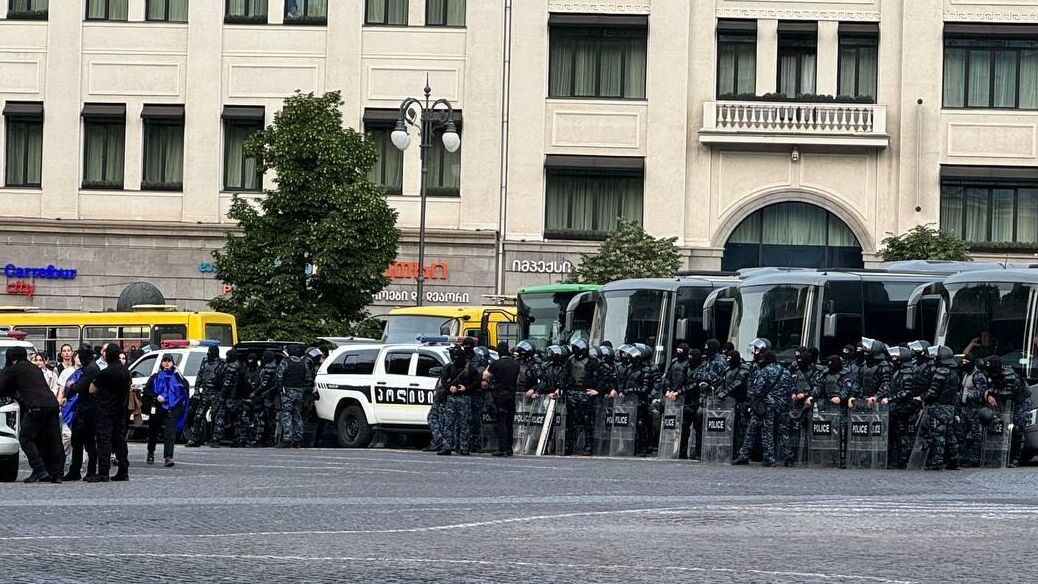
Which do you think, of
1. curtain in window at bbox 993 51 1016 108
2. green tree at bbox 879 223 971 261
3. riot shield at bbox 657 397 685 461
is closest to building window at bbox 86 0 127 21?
green tree at bbox 879 223 971 261

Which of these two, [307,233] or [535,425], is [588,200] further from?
[535,425]

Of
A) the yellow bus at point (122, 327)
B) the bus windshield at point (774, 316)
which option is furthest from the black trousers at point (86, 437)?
the yellow bus at point (122, 327)

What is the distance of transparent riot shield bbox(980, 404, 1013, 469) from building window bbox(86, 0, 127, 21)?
31.3 meters

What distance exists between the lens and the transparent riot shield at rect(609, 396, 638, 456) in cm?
2766

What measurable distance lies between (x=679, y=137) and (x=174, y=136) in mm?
13145

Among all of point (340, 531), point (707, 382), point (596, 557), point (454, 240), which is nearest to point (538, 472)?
point (707, 382)

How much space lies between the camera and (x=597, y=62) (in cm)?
4878

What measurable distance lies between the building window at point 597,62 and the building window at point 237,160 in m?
7.91

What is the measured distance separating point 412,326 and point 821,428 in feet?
49.2

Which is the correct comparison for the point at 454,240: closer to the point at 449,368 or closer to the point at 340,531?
the point at 449,368

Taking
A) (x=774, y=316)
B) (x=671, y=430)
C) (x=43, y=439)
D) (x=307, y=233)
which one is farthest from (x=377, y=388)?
(x=307, y=233)

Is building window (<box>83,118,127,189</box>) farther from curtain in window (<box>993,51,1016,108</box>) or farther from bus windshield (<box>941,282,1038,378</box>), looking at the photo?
bus windshield (<box>941,282,1038,378</box>)

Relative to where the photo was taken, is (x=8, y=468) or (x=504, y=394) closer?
(x=8, y=468)

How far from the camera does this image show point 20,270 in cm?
4922
